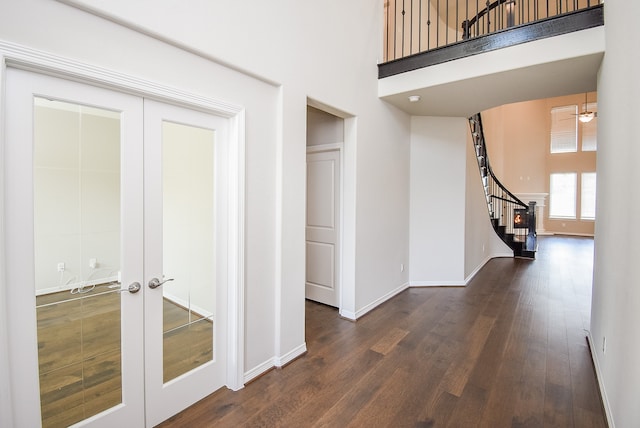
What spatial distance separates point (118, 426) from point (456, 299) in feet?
13.3

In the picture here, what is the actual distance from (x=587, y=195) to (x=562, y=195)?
2.28 ft

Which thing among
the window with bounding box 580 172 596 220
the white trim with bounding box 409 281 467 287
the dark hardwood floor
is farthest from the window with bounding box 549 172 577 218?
the white trim with bounding box 409 281 467 287

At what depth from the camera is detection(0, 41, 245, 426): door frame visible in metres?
1.37

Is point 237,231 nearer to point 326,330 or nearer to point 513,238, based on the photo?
point 326,330

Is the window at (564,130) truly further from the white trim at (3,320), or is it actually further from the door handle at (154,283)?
the white trim at (3,320)

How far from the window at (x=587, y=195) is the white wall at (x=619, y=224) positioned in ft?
34.8

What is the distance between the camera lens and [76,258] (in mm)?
1680

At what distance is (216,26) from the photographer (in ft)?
6.89

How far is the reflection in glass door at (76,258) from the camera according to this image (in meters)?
1.56

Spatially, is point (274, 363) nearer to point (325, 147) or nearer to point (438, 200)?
A: point (325, 147)

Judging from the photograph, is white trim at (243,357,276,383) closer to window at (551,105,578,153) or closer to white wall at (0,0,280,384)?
white wall at (0,0,280,384)

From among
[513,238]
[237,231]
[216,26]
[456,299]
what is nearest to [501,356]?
[456,299]

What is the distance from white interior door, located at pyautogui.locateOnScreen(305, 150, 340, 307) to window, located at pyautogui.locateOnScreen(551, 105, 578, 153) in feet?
37.2

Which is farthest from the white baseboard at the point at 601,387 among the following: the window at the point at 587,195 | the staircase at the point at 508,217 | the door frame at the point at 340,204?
the window at the point at 587,195
